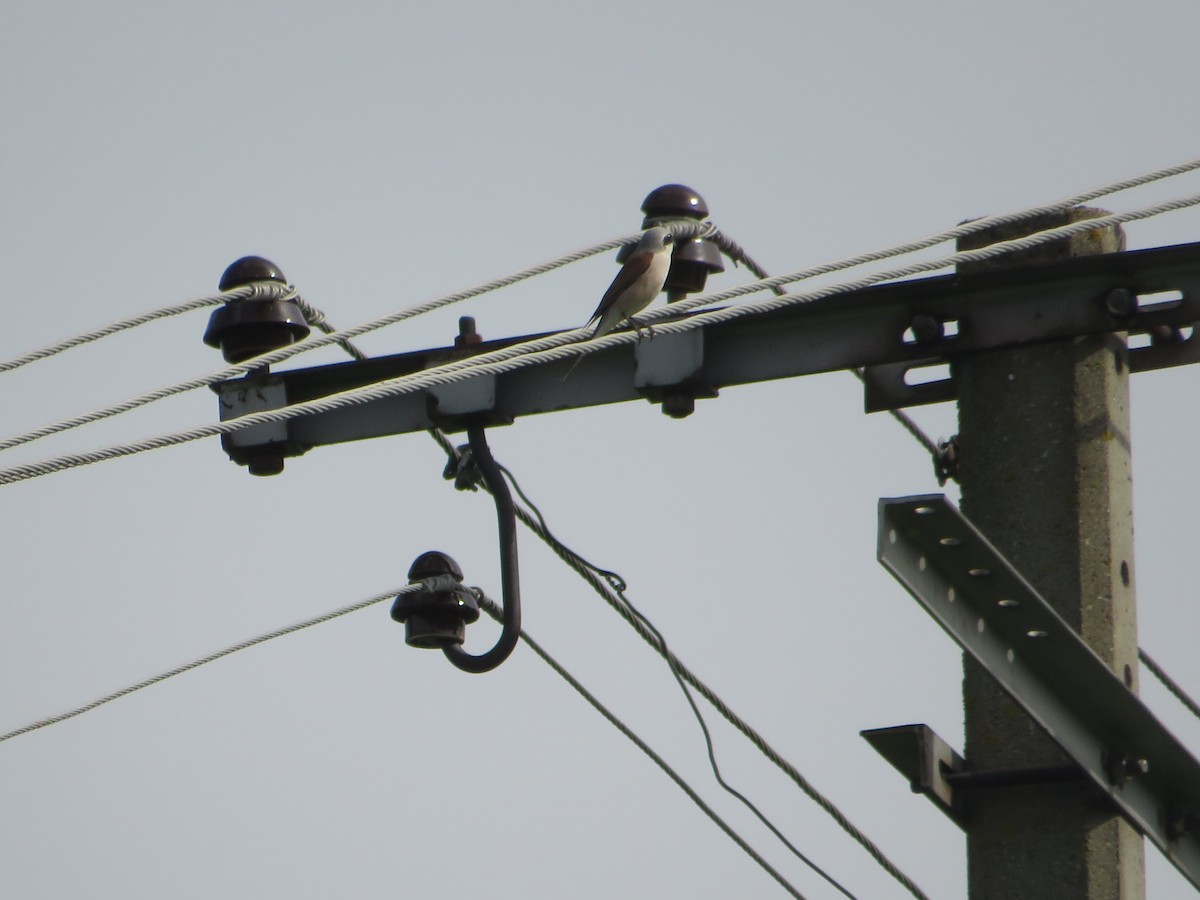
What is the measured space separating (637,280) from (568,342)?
75cm

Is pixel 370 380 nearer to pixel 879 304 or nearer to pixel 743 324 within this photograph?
pixel 743 324

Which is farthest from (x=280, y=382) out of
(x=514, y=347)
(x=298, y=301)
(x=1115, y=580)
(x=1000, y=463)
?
(x=1115, y=580)

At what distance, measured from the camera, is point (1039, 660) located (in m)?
4.00

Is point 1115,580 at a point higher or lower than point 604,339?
lower

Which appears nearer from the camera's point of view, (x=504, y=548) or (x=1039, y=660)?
(x=1039, y=660)

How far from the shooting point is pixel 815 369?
4.39m

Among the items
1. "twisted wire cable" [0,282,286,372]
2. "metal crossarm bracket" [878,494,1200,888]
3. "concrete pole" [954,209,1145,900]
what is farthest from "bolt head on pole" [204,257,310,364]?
"metal crossarm bracket" [878,494,1200,888]

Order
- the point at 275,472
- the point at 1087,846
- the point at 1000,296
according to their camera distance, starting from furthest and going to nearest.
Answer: the point at 275,472 < the point at 1000,296 < the point at 1087,846

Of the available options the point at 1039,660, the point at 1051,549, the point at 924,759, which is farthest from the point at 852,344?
the point at 924,759

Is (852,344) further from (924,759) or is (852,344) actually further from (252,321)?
(252,321)

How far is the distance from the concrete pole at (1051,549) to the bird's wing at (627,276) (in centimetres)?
100

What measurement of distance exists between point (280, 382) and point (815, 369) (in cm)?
155

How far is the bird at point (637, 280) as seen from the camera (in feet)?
15.6

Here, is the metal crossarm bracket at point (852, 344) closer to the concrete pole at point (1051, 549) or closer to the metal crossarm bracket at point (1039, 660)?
the concrete pole at point (1051, 549)
